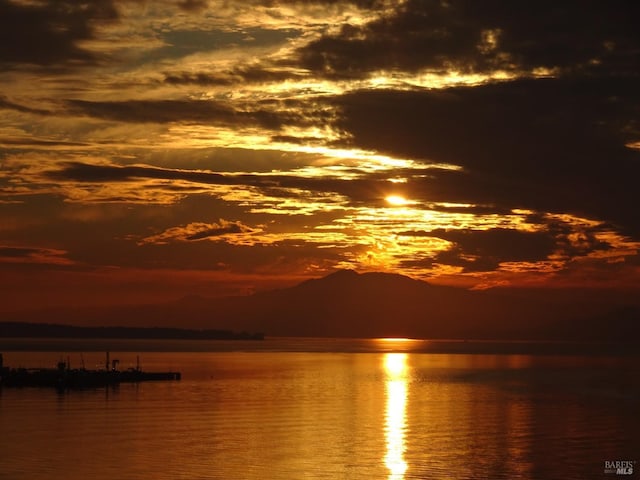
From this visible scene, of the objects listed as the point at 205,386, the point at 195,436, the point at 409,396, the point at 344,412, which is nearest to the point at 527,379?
the point at 409,396

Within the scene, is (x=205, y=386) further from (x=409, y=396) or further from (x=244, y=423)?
(x=244, y=423)

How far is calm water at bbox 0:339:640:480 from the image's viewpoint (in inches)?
2157

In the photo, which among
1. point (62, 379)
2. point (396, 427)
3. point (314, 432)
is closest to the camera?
point (314, 432)

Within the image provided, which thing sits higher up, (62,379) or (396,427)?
(62,379)

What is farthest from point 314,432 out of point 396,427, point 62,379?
point 62,379

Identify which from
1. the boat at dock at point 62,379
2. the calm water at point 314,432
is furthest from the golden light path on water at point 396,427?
the boat at dock at point 62,379

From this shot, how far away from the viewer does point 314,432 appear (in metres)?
71.9

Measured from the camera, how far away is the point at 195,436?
67.9m

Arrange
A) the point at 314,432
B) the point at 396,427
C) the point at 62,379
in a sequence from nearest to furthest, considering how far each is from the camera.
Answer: the point at 314,432 < the point at 396,427 < the point at 62,379

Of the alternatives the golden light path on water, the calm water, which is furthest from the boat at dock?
the golden light path on water

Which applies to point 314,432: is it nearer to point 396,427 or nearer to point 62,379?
point 396,427

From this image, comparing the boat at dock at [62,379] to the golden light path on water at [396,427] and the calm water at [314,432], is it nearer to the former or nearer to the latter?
the calm water at [314,432]

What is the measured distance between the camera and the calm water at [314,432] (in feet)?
180

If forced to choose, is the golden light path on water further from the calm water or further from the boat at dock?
the boat at dock
